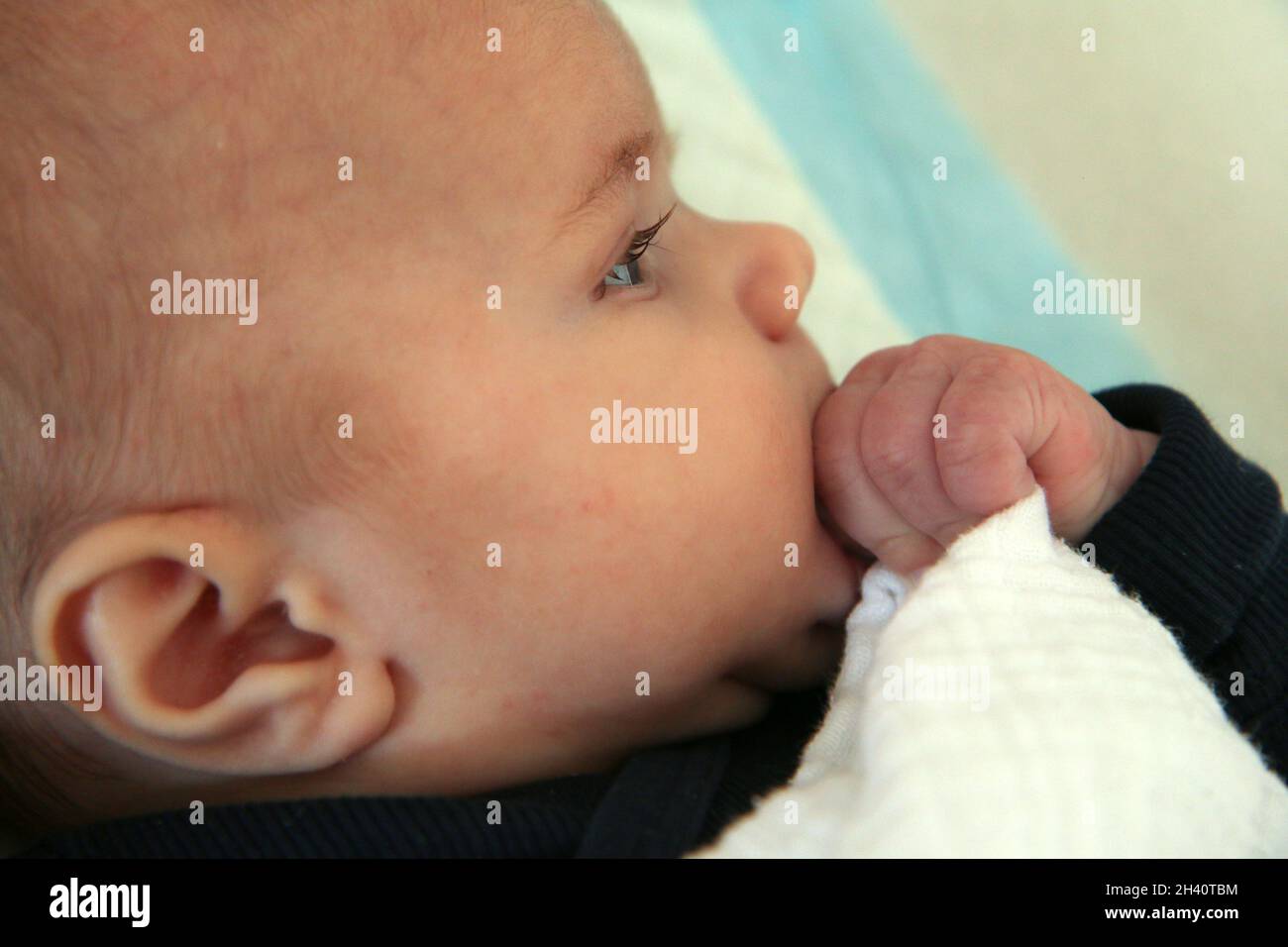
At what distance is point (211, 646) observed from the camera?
34.5 inches

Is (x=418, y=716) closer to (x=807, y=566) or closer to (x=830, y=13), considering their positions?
(x=807, y=566)

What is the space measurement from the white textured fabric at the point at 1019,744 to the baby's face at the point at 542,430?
0.52ft

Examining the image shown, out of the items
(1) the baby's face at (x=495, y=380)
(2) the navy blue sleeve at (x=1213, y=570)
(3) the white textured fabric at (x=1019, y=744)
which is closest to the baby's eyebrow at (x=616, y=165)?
(1) the baby's face at (x=495, y=380)

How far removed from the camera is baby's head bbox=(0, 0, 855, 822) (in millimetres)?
799

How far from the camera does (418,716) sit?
3.01ft

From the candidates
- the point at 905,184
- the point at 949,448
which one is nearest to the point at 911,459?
the point at 949,448

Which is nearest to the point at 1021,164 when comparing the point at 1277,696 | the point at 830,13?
the point at 830,13

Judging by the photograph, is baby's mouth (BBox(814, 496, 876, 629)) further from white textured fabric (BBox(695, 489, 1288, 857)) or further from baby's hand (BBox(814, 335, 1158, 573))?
white textured fabric (BBox(695, 489, 1288, 857))

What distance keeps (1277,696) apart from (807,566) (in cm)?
40

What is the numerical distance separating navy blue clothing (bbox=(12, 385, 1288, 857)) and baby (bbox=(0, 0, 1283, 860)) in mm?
18

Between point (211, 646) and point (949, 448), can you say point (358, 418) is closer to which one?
point (211, 646)

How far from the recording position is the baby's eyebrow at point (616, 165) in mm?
917

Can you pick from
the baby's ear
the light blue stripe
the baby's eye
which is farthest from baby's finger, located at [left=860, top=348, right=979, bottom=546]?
the light blue stripe

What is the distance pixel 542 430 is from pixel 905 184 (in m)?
1.00
